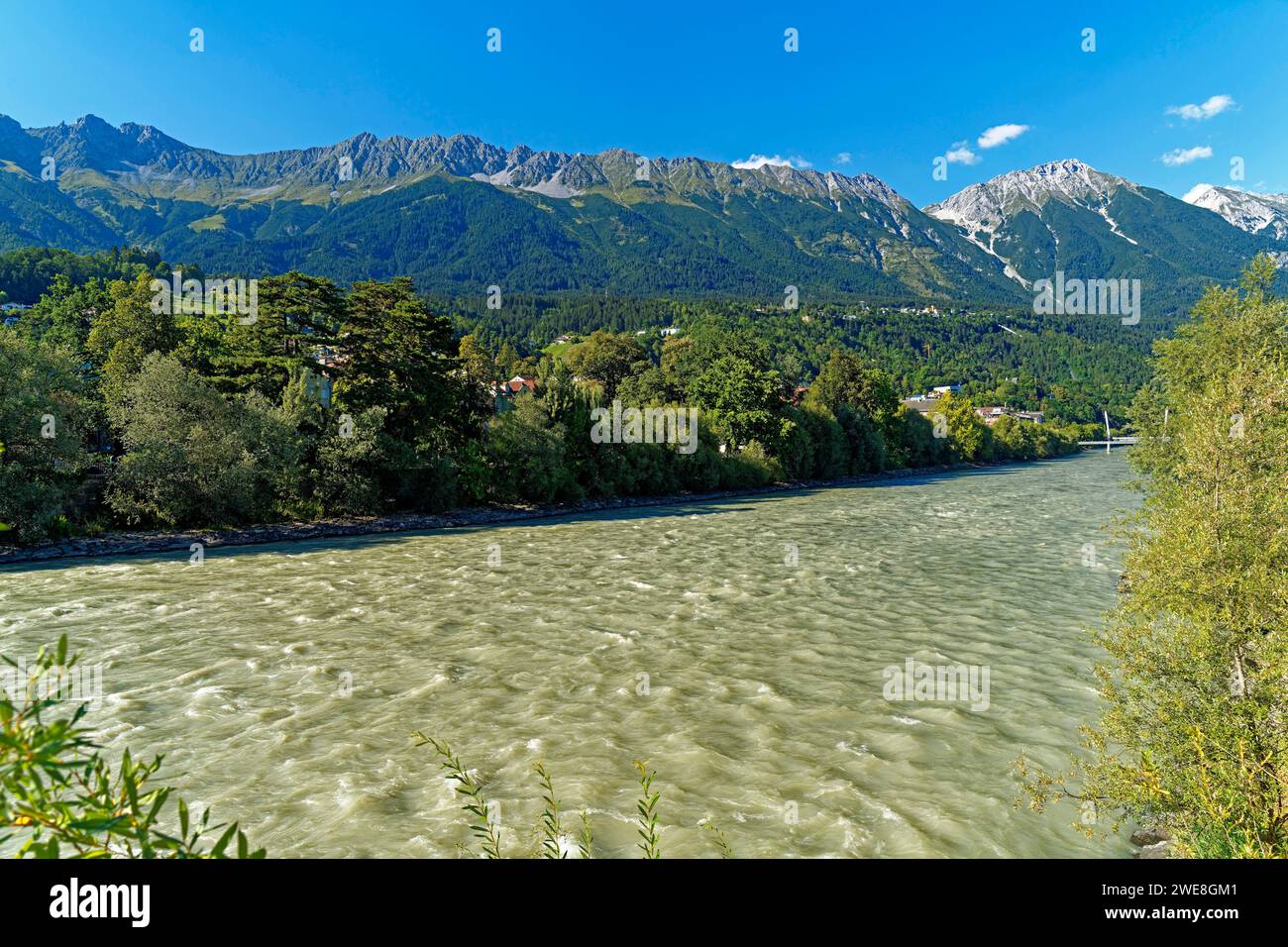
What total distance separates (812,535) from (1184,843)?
3032 centimetres

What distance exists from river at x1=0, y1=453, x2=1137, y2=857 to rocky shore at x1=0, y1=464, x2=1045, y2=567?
8.37 ft

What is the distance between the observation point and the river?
9.14 m

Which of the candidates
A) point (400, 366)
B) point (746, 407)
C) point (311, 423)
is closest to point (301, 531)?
point (311, 423)

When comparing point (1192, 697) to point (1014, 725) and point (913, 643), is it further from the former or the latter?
point (913, 643)

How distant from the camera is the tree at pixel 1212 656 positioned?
638 cm

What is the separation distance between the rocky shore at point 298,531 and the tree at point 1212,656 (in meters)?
35.6

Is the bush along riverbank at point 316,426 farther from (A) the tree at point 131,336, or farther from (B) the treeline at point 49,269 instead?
(B) the treeline at point 49,269

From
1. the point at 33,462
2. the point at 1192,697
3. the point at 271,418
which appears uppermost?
the point at 271,418

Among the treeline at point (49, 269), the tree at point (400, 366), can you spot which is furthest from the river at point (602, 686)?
the treeline at point (49, 269)

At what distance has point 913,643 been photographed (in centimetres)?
1688

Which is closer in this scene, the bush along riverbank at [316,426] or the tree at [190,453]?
the bush along riverbank at [316,426]

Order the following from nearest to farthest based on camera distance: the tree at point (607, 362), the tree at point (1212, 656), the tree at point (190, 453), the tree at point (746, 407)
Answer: the tree at point (1212, 656)
the tree at point (190, 453)
the tree at point (746, 407)
the tree at point (607, 362)
